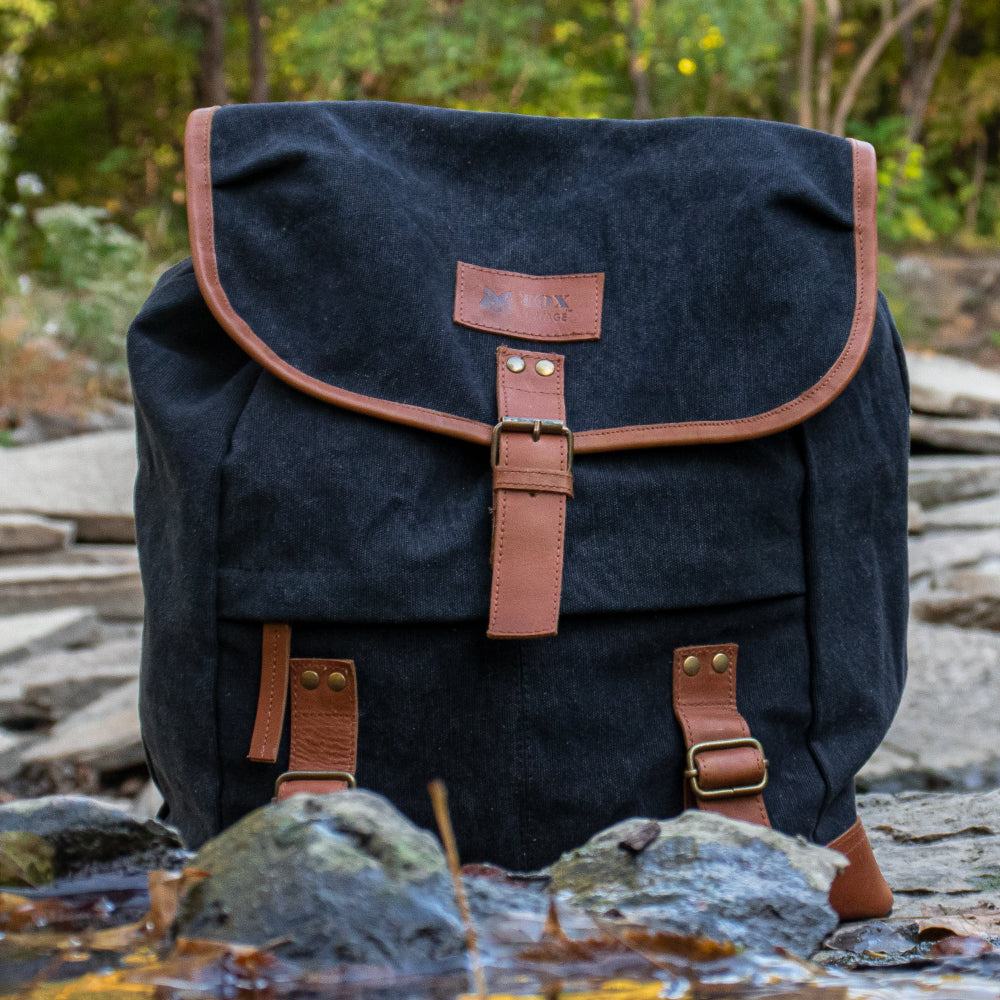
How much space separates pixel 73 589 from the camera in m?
3.51

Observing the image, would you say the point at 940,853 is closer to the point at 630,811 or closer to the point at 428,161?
the point at 630,811

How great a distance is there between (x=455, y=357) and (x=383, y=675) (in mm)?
389

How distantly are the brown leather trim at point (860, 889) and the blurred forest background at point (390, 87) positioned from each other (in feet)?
14.3

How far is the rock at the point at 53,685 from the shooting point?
271 cm

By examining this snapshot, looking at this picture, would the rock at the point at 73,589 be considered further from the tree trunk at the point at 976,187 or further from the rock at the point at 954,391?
the tree trunk at the point at 976,187

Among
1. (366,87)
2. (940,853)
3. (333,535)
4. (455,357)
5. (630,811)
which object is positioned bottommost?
(940,853)

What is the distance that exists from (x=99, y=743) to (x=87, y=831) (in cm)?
151

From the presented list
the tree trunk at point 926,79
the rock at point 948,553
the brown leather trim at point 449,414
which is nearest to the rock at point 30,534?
the brown leather trim at point 449,414

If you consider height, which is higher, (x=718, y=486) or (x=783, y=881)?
(x=718, y=486)

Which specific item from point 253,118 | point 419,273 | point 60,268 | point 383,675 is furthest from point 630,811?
point 60,268

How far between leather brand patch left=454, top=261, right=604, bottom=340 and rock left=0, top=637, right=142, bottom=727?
66.7 inches

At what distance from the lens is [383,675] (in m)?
1.30

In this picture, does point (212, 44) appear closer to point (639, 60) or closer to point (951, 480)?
point (639, 60)

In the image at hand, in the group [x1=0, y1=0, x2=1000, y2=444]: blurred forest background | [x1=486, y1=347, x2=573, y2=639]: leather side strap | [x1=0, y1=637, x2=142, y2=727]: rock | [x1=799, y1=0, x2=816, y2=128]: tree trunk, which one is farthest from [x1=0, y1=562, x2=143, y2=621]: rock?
[x1=799, y1=0, x2=816, y2=128]: tree trunk
